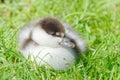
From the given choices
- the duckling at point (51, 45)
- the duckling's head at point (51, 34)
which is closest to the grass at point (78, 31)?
the duckling at point (51, 45)

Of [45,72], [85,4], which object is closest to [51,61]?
[45,72]

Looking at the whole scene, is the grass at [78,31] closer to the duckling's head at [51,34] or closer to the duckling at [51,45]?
the duckling at [51,45]

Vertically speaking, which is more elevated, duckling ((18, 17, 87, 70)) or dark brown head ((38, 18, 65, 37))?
dark brown head ((38, 18, 65, 37))

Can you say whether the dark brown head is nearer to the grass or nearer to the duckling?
the duckling

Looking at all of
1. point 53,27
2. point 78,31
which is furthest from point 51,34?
point 78,31

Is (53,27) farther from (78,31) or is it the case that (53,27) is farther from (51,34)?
(78,31)

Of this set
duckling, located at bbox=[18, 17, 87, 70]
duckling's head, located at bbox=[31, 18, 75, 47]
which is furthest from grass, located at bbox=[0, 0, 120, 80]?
duckling's head, located at bbox=[31, 18, 75, 47]
